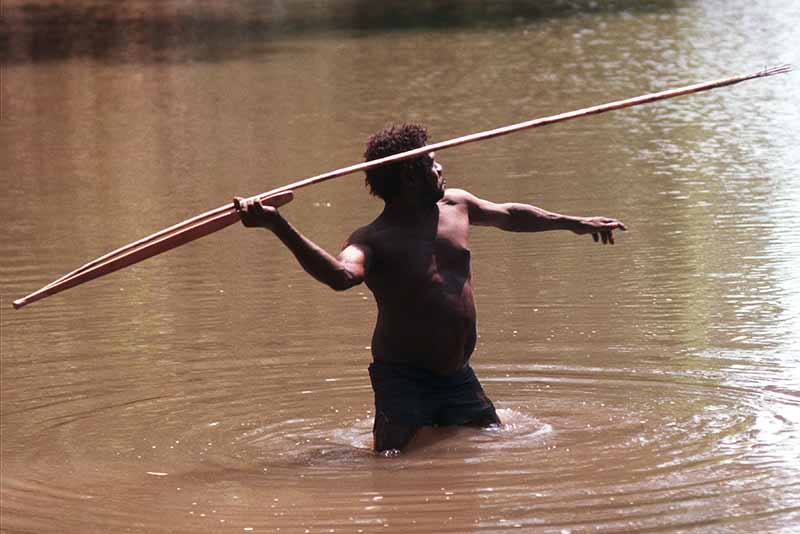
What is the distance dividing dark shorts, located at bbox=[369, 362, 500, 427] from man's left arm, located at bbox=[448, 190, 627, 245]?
647mm

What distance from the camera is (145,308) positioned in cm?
991

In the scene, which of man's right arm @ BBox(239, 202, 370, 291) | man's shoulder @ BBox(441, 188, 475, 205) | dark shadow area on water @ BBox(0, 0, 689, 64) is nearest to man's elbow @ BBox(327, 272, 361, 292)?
man's right arm @ BBox(239, 202, 370, 291)

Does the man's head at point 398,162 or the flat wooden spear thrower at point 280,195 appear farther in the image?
the man's head at point 398,162

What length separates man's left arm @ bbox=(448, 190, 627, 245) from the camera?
7.04 m

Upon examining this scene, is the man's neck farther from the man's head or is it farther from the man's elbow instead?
the man's elbow

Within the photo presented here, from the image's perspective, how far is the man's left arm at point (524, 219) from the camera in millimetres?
7035

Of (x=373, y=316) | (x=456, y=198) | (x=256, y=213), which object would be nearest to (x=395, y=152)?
(x=456, y=198)

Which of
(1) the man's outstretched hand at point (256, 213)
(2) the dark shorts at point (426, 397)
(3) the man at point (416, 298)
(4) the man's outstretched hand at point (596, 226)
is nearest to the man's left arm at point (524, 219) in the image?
(4) the man's outstretched hand at point (596, 226)

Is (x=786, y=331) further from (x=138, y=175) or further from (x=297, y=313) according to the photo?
(x=138, y=175)

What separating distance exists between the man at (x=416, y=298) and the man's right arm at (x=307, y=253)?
0.23 metres

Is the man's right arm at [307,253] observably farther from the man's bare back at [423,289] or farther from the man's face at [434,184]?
the man's face at [434,184]

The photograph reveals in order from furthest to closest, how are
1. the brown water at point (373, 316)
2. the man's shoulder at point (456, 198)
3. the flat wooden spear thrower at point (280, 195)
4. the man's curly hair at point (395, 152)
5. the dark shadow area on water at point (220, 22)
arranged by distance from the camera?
the dark shadow area on water at point (220, 22)
the man's shoulder at point (456, 198)
the man's curly hair at point (395, 152)
the flat wooden spear thrower at point (280, 195)
the brown water at point (373, 316)

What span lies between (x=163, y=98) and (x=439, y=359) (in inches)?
574

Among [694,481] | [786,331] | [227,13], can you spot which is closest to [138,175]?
[786,331]
